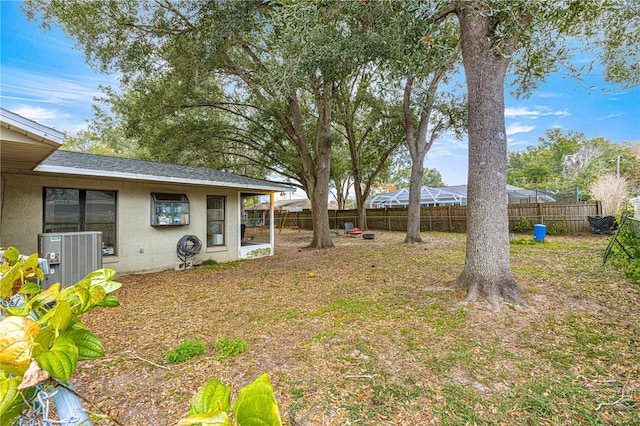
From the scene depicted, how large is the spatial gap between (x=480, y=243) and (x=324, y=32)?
4.03 meters

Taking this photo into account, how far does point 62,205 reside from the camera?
6000mm

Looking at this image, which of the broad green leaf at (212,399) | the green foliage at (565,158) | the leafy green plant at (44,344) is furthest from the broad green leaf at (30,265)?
the green foliage at (565,158)

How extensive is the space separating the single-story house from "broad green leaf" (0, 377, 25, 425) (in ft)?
12.7

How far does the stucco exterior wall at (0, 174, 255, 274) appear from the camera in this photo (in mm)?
5418

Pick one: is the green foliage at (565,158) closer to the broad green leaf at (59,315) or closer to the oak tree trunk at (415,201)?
the oak tree trunk at (415,201)

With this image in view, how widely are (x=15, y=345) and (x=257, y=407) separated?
14.6 inches

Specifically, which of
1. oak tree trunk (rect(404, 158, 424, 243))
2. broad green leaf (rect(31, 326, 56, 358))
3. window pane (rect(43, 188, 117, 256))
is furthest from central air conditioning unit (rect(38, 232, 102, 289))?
oak tree trunk (rect(404, 158, 424, 243))

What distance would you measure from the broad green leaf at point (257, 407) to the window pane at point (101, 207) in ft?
24.7

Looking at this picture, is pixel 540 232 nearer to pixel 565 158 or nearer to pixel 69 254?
pixel 69 254

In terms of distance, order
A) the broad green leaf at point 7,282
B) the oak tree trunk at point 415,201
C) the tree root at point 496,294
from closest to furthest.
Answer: the broad green leaf at point 7,282
the tree root at point 496,294
the oak tree trunk at point 415,201

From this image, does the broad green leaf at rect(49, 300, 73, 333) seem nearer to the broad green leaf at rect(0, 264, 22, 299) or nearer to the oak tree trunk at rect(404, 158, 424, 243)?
the broad green leaf at rect(0, 264, 22, 299)

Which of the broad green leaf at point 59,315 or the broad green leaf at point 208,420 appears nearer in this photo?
the broad green leaf at point 208,420

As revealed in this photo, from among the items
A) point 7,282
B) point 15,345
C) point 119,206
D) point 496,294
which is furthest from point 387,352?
point 119,206

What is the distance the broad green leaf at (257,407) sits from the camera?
0.42 m
